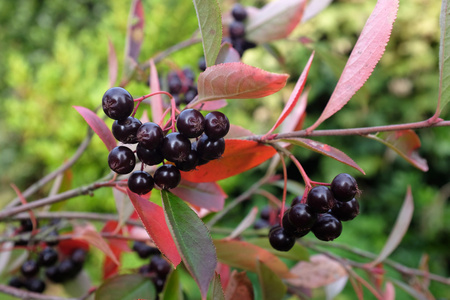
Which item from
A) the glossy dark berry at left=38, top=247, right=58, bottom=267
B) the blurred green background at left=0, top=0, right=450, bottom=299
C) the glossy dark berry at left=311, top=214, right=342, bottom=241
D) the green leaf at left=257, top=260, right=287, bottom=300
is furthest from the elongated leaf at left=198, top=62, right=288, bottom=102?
the blurred green background at left=0, top=0, right=450, bottom=299

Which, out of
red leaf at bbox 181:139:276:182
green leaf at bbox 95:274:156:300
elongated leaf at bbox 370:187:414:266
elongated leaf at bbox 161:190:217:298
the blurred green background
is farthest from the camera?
the blurred green background

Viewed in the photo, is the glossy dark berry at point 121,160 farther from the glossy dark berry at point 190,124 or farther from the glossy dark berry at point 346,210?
the glossy dark berry at point 346,210

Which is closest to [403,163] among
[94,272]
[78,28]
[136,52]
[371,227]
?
[371,227]

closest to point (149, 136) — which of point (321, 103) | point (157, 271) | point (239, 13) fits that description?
point (157, 271)

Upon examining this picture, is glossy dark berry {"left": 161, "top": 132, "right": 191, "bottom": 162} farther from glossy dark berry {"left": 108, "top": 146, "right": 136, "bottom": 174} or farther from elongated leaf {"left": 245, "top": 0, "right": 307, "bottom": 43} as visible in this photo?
elongated leaf {"left": 245, "top": 0, "right": 307, "bottom": 43}

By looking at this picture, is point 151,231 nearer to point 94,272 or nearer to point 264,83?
point 264,83

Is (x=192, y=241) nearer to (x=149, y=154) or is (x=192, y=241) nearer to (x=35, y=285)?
(x=149, y=154)
